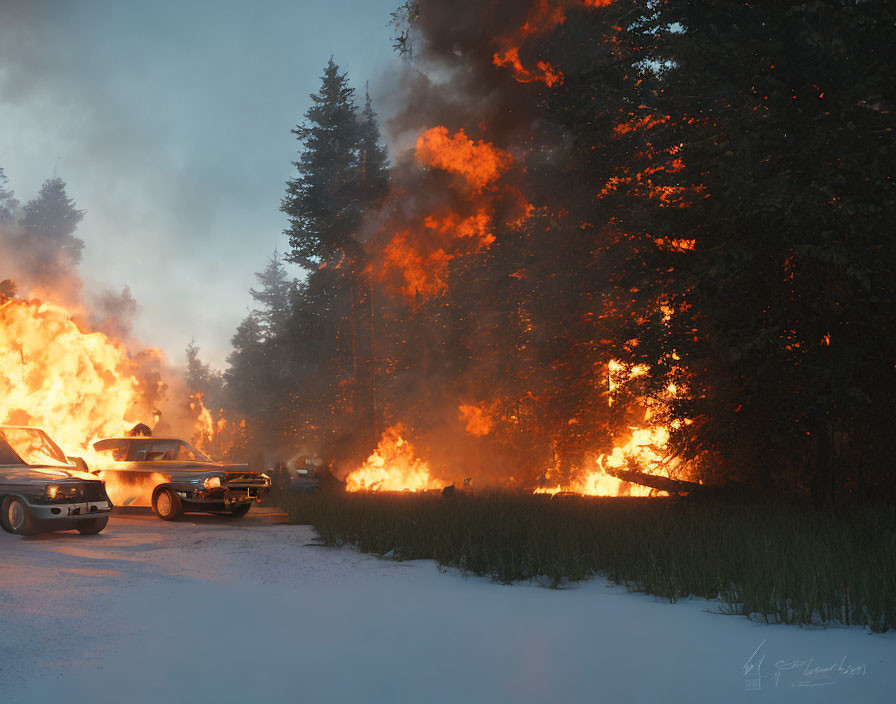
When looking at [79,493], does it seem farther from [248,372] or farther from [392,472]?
[248,372]

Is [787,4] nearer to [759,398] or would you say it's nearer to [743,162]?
[743,162]

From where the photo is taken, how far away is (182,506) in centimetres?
1477

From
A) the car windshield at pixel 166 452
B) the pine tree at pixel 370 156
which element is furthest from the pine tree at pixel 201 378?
the car windshield at pixel 166 452

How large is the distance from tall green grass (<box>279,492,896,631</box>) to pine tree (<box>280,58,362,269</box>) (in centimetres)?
3020

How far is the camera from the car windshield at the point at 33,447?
513 inches

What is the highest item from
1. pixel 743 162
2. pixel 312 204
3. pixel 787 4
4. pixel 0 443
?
pixel 312 204

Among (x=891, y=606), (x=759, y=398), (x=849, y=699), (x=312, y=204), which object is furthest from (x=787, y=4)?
(x=312, y=204)

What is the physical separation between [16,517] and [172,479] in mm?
3370

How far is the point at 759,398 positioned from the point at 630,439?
9.48 meters

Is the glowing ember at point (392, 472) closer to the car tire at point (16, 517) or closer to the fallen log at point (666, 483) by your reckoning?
the fallen log at point (666, 483)

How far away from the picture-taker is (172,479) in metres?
14.8

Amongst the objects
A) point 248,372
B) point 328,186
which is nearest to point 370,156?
point 328,186

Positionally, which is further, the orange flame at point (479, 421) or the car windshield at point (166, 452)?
the orange flame at point (479, 421)
